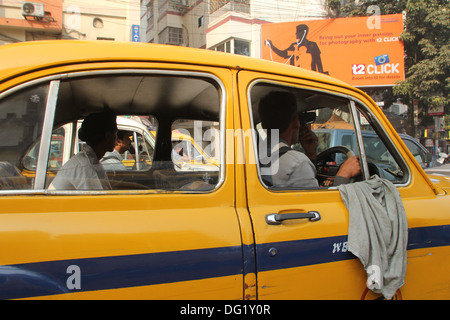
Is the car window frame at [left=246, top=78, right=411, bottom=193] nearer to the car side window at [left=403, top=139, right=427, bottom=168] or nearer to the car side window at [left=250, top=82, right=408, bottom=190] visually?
the car side window at [left=250, top=82, right=408, bottom=190]

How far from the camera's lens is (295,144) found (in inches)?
79.6

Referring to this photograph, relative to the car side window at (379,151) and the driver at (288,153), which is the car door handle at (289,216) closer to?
the driver at (288,153)

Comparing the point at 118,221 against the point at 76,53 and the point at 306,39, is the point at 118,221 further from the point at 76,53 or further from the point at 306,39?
the point at 306,39

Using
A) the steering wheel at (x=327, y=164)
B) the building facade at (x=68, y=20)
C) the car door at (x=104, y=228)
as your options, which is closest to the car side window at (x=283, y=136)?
the car door at (x=104, y=228)

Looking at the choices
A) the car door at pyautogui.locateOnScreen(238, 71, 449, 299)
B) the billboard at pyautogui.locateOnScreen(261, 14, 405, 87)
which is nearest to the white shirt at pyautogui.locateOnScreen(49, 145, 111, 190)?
the car door at pyautogui.locateOnScreen(238, 71, 449, 299)

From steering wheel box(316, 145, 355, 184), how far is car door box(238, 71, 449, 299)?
0.75 m

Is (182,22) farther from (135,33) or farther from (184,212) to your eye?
(184,212)

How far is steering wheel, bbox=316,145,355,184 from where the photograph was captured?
99.3 inches

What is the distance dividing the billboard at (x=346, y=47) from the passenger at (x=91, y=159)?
15.5 meters

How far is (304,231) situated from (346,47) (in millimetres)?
16998

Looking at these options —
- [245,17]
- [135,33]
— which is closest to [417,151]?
[135,33]

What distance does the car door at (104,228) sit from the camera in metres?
1.12

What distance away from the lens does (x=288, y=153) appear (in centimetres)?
180
